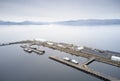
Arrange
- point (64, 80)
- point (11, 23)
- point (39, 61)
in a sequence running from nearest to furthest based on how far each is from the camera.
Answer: point (64, 80) < point (39, 61) < point (11, 23)

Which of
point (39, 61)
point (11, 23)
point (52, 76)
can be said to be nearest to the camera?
point (52, 76)

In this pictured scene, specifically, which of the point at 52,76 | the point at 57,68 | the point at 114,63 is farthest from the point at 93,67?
the point at 52,76

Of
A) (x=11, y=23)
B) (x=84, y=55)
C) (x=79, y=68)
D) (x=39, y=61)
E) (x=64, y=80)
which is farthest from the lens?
(x=11, y=23)

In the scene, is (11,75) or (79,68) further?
(79,68)

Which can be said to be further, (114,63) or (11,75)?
(114,63)

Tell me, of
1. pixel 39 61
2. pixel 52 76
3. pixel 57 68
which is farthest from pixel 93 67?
pixel 39 61

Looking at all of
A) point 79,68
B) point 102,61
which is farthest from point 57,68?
point 102,61

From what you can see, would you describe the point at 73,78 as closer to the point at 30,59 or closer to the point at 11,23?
the point at 30,59

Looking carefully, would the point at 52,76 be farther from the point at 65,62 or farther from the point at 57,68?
the point at 65,62

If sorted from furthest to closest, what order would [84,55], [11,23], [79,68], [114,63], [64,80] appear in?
[11,23], [84,55], [114,63], [79,68], [64,80]
